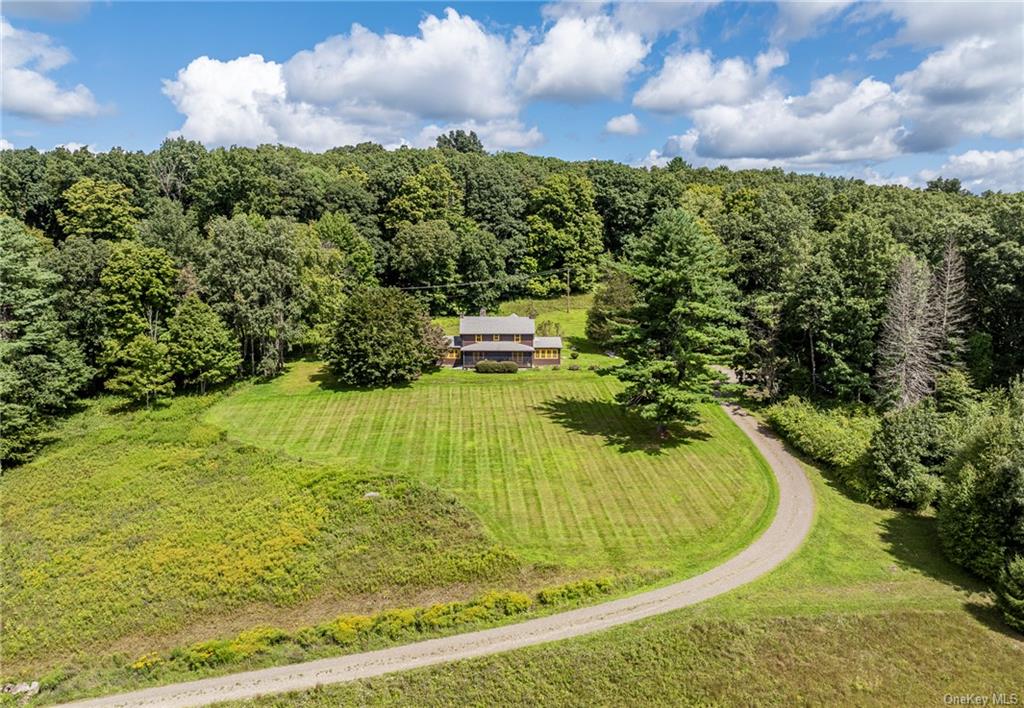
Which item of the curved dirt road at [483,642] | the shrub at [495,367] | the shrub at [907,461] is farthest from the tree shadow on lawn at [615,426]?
the curved dirt road at [483,642]

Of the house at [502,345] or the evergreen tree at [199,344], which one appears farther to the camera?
the house at [502,345]

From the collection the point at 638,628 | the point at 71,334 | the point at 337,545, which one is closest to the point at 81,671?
the point at 337,545

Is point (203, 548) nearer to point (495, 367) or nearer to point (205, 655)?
point (205, 655)

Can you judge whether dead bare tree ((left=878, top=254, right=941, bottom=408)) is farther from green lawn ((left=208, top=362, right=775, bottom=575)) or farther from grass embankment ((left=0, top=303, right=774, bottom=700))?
grass embankment ((left=0, top=303, right=774, bottom=700))

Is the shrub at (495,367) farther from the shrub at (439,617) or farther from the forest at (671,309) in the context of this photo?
the shrub at (439,617)

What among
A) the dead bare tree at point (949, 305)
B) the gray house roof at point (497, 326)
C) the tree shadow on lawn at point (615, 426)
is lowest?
the tree shadow on lawn at point (615, 426)
